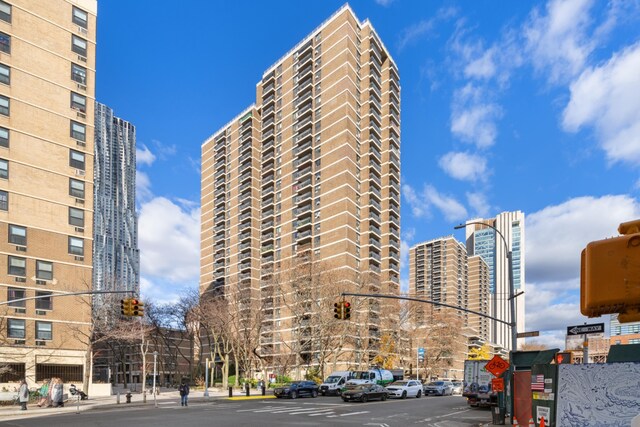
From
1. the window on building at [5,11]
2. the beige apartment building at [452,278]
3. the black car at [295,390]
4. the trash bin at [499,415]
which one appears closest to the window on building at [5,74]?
the window on building at [5,11]

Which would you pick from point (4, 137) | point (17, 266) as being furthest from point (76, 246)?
point (4, 137)

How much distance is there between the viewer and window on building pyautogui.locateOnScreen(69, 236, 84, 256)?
47.5 meters

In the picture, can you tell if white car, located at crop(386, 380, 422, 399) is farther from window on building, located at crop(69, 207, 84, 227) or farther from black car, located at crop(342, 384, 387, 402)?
window on building, located at crop(69, 207, 84, 227)

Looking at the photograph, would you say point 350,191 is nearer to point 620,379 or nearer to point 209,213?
point 209,213

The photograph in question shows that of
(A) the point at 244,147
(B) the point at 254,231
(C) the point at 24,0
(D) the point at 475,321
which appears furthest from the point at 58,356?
(D) the point at 475,321

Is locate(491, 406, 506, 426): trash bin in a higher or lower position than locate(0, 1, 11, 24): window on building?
lower

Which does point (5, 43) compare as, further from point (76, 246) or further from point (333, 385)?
point (333, 385)

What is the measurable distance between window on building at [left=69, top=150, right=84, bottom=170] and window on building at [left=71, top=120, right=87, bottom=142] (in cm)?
152

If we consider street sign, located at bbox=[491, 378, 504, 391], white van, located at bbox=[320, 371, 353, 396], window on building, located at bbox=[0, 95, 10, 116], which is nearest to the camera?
street sign, located at bbox=[491, 378, 504, 391]

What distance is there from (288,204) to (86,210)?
49.9 m

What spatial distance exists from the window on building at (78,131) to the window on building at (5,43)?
8052mm

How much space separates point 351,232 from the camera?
273 ft

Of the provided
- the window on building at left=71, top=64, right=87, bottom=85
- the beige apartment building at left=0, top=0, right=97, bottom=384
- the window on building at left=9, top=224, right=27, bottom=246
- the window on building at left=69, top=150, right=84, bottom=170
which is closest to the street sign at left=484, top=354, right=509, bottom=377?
the beige apartment building at left=0, top=0, right=97, bottom=384

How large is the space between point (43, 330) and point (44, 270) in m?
5.34
